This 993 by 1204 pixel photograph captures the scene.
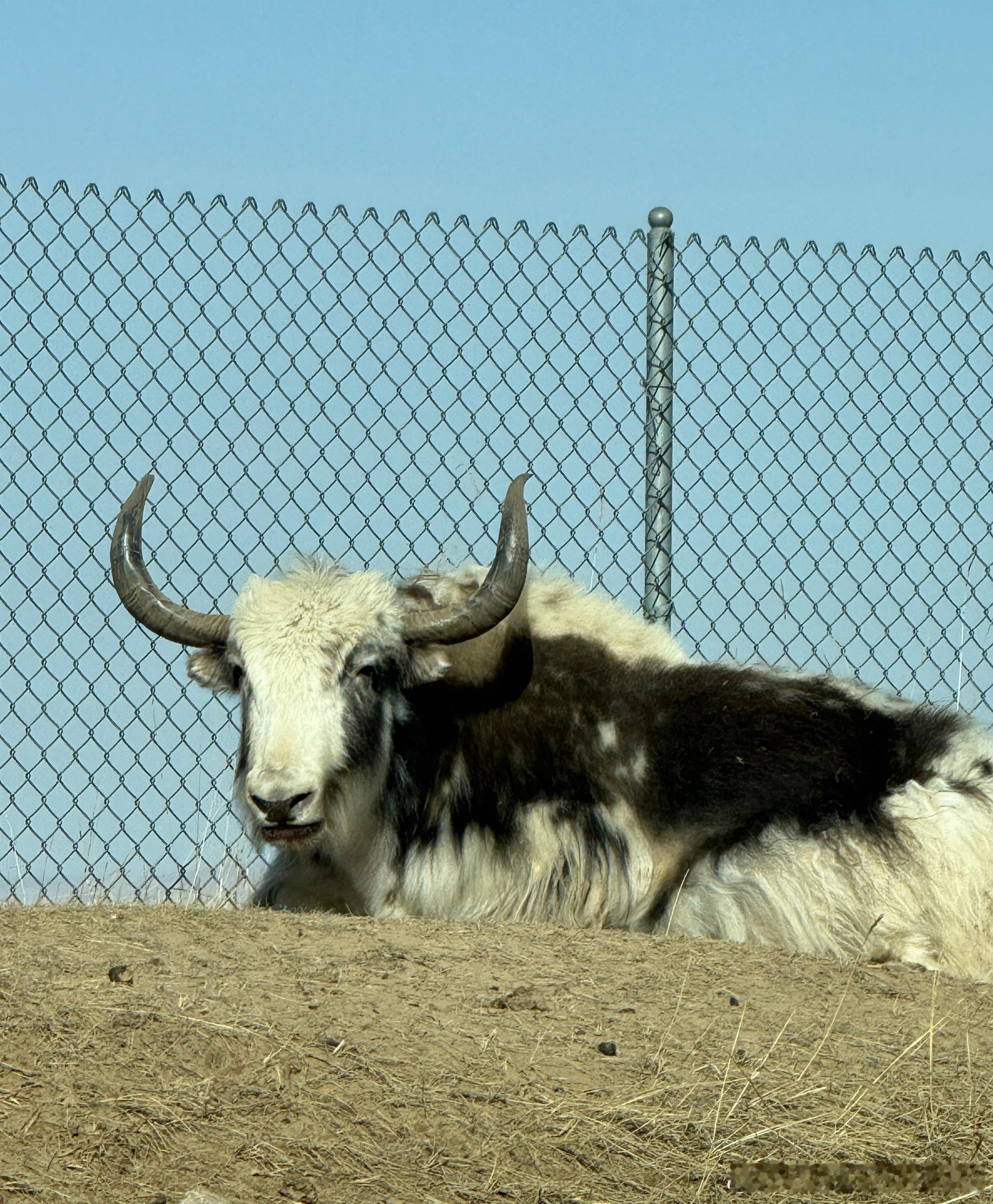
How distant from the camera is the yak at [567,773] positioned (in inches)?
222

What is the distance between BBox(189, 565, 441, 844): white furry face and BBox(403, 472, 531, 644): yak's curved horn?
129 millimetres

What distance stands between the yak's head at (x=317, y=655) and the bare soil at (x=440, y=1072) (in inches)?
32.4

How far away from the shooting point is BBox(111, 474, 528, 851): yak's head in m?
5.53

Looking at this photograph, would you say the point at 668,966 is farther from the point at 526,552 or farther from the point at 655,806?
the point at 526,552

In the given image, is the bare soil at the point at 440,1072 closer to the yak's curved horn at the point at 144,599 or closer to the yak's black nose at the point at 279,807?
the yak's black nose at the point at 279,807

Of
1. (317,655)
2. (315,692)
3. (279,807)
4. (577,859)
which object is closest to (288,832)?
(279,807)

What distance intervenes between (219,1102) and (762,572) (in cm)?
509

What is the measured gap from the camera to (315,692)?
5680 mm

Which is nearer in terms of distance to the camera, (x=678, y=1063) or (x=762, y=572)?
(x=678, y=1063)

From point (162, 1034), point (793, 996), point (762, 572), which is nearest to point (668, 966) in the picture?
point (793, 996)

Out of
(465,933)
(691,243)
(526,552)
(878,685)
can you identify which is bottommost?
(465,933)

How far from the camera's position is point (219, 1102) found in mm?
3428

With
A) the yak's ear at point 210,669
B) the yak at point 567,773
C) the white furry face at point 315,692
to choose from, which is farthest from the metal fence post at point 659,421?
the yak's ear at point 210,669

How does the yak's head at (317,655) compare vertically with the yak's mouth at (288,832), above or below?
above
